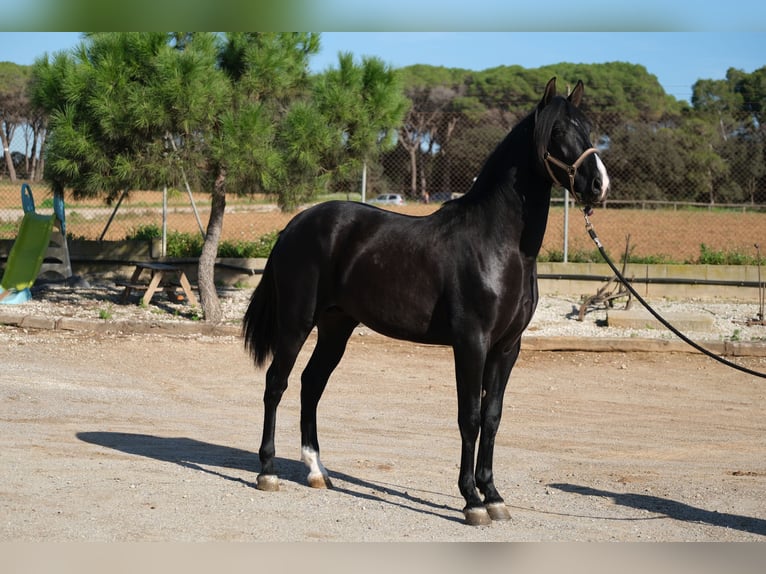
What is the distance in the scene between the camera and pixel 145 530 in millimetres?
4836

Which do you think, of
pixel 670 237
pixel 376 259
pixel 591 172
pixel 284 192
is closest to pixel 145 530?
pixel 376 259

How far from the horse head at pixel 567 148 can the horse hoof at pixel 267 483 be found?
262 centimetres

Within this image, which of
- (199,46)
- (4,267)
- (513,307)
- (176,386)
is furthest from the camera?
(4,267)

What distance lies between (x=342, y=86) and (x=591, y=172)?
862 cm

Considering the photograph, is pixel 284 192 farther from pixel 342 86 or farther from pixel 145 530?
pixel 145 530

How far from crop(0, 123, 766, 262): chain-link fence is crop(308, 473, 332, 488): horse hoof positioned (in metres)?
9.94

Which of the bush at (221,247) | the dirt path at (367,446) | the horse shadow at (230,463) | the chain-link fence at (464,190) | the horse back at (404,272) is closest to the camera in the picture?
the dirt path at (367,446)

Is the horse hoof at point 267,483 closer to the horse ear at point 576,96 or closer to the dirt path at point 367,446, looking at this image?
the dirt path at point 367,446

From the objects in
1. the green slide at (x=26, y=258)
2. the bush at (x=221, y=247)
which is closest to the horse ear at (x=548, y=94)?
the green slide at (x=26, y=258)

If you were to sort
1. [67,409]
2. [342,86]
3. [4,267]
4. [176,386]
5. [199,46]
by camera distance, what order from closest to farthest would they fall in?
[67,409] → [176,386] → [199,46] → [342,86] → [4,267]

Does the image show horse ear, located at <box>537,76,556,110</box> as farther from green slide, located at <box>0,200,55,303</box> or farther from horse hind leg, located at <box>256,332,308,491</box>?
green slide, located at <box>0,200,55,303</box>

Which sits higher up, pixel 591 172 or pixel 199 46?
pixel 199 46

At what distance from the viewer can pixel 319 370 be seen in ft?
20.4

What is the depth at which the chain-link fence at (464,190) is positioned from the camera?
18.2 m
